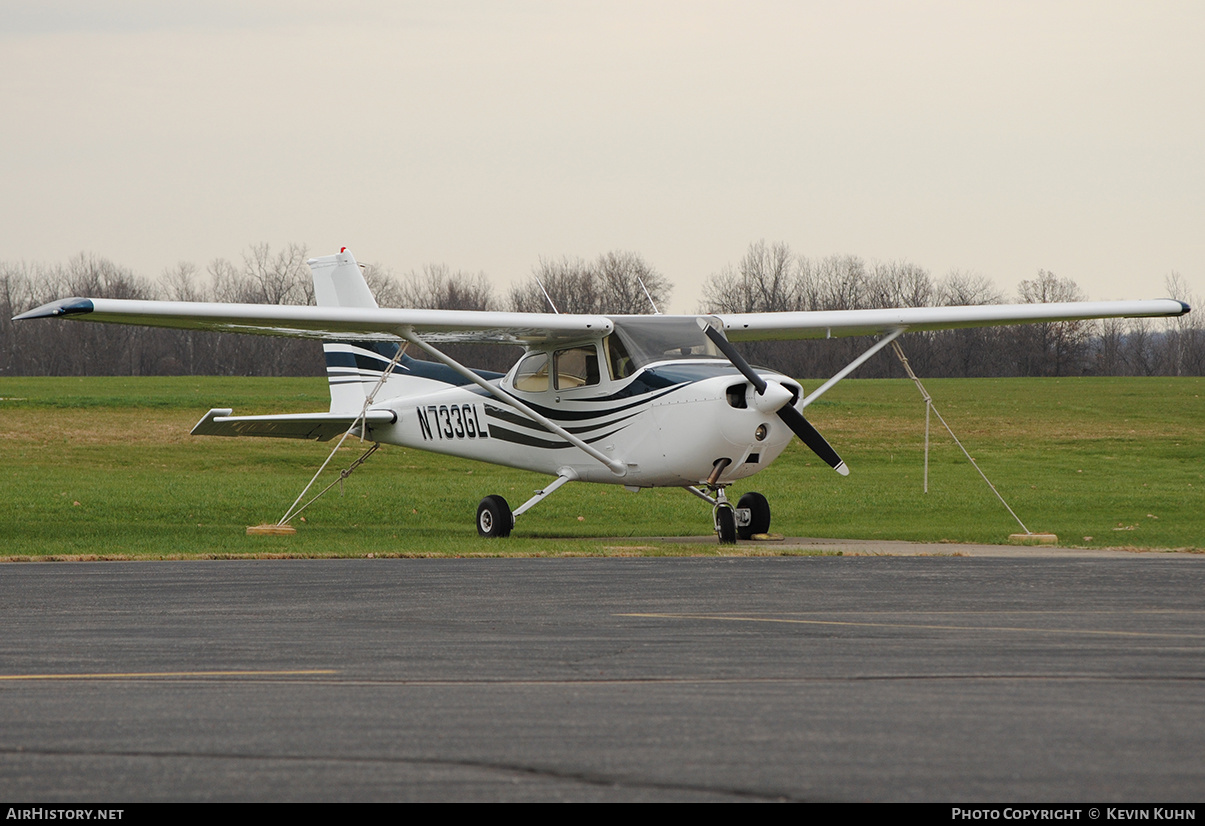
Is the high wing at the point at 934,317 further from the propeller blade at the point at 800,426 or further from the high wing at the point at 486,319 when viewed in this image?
the propeller blade at the point at 800,426

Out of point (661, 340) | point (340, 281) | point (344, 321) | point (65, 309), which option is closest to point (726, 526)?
point (661, 340)

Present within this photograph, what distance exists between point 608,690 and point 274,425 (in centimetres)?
1624

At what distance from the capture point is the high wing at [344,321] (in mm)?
17531

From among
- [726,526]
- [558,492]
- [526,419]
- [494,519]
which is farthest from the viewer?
[558,492]

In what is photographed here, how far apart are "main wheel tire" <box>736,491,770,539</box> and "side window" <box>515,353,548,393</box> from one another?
334cm

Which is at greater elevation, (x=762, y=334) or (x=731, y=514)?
(x=762, y=334)

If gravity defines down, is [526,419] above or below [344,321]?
below

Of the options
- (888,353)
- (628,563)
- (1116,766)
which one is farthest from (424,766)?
(888,353)

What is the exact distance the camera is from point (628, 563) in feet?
51.4

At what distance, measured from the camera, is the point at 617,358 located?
794 inches

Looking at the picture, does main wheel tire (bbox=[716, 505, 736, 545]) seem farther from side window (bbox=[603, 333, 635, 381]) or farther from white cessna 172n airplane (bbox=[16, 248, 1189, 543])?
side window (bbox=[603, 333, 635, 381])

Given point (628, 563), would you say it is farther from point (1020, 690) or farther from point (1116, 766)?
point (1116, 766)

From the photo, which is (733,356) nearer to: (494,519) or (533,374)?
(533,374)

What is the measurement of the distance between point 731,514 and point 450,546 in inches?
139
